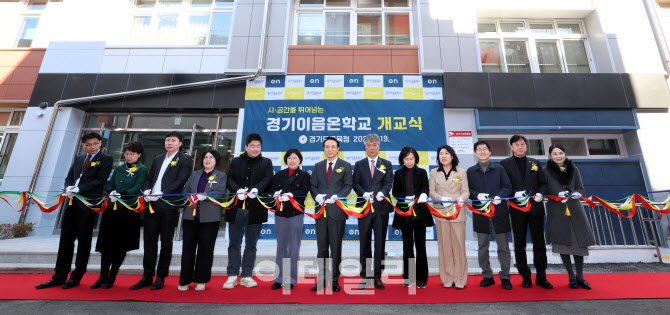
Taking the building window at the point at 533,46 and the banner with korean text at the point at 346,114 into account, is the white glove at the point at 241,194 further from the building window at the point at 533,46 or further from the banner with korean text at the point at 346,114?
the building window at the point at 533,46

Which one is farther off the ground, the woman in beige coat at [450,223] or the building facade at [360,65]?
the building facade at [360,65]

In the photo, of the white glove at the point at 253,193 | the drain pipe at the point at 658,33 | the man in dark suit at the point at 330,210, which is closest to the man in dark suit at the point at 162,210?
the white glove at the point at 253,193

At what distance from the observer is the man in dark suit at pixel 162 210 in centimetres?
300

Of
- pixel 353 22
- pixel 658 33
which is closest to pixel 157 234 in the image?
pixel 353 22

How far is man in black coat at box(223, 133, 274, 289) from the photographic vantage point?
308 centimetres

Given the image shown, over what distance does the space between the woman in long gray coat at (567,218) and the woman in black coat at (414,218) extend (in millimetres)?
1498

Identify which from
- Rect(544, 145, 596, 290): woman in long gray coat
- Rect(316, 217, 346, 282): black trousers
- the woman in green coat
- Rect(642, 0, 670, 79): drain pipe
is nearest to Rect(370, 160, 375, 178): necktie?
Rect(316, 217, 346, 282): black trousers

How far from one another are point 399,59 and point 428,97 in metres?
1.22

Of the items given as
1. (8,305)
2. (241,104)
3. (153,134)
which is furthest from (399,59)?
(8,305)

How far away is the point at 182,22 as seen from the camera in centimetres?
738

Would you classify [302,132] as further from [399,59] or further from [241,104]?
[399,59]

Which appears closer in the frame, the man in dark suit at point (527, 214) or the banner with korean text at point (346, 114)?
the man in dark suit at point (527, 214)

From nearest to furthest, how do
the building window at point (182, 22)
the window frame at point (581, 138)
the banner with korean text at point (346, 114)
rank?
the banner with korean text at point (346, 114)
the window frame at point (581, 138)
the building window at point (182, 22)

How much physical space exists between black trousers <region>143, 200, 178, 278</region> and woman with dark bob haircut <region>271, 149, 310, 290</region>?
1.22 m
